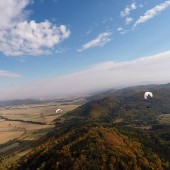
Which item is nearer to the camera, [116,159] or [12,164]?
[116,159]

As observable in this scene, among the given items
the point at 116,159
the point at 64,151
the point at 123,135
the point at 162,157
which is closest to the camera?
the point at 116,159

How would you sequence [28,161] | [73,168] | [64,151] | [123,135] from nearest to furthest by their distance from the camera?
1. [73,168]
2. [64,151]
3. [28,161]
4. [123,135]

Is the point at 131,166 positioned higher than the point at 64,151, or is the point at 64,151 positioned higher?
the point at 64,151

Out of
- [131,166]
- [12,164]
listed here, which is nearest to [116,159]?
[131,166]

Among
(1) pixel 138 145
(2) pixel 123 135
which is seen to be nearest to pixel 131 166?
(1) pixel 138 145

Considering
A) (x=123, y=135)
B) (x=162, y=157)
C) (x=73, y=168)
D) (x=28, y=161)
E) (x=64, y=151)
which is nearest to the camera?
(x=73, y=168)

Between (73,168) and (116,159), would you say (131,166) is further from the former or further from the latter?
(73,168)

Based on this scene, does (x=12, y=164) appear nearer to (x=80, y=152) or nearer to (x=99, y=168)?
(x=80, y=152)

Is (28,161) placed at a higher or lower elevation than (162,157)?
higher

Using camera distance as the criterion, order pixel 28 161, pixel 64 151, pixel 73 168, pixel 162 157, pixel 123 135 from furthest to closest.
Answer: pixel 123 135
pixel 162 157
pixel 28 161
pixel 64 151
pixel 73 168
